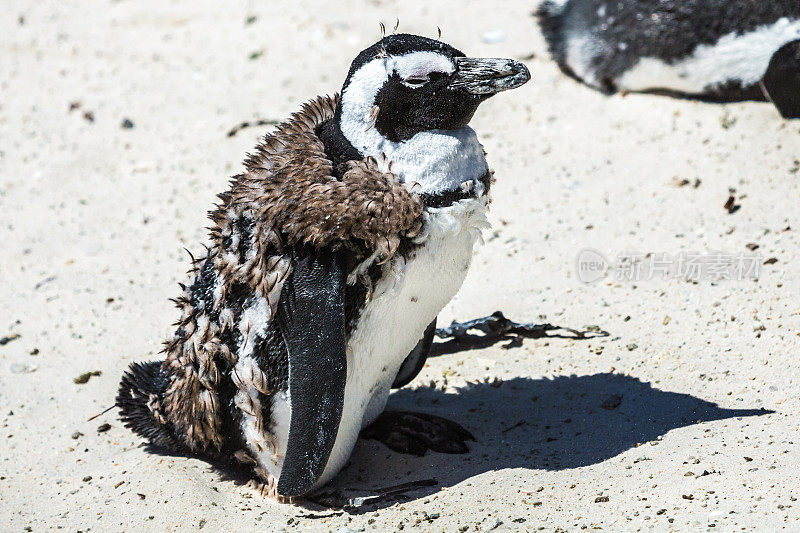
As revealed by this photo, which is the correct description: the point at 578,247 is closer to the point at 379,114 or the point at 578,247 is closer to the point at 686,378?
the point at 686,378

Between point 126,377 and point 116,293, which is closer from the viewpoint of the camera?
point 126,377

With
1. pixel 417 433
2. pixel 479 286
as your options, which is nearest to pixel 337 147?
pixel 417 433

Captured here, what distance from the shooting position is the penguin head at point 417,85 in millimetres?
2734

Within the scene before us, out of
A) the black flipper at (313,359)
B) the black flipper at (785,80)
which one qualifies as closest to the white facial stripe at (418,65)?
the black flipper at (313,359)

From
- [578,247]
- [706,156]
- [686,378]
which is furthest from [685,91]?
[686,378]

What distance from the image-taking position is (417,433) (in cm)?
322

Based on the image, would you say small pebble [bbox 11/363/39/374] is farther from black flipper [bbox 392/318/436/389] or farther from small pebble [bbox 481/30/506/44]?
small pebble [bbox 481/30/506/44]

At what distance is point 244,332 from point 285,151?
1.85ft

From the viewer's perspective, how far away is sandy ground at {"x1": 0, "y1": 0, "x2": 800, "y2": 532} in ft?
9.49

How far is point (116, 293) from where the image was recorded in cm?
458

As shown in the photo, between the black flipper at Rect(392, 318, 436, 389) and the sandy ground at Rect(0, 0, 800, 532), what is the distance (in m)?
0.22

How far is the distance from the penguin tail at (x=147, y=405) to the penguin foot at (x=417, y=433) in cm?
68

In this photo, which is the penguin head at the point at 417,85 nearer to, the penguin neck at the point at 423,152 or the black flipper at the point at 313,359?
the penguin neck at the point at 423,152

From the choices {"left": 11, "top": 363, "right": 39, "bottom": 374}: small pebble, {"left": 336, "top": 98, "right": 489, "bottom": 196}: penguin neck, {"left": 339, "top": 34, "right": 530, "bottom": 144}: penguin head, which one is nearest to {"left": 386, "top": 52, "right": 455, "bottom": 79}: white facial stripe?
{"left": 339, "top": 34, "right": 530, "bottom": 144}: penguin head
